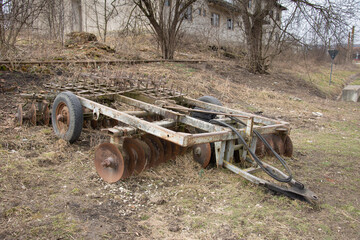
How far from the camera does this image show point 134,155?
12.7 ft

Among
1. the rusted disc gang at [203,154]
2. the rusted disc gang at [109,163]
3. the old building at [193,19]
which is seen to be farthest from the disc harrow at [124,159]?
the old building at [193,19]

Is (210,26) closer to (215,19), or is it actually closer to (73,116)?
(215,19)

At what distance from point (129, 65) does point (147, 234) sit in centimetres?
880

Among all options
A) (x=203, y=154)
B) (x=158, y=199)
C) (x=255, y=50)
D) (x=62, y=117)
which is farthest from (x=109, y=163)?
A: (x=255, y=50)

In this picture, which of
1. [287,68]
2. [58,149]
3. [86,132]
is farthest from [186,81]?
[287,68]

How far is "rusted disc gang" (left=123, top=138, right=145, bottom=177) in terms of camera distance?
3.85 meters

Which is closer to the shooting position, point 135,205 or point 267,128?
point 135,205

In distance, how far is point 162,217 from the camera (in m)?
3.02

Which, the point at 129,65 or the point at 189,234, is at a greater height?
the point at 129,65

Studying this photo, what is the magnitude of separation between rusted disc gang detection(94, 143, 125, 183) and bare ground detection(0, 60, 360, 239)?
106 millimetres

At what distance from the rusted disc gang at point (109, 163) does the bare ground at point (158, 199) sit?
0.35 ft

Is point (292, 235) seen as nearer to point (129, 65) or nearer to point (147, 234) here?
point (147, 234)

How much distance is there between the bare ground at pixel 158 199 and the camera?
277 cm

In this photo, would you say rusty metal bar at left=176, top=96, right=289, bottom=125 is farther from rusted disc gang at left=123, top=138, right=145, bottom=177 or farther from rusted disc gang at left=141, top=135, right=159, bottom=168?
rusted disc gang at left=123, top=138, right=145, bottom=177
